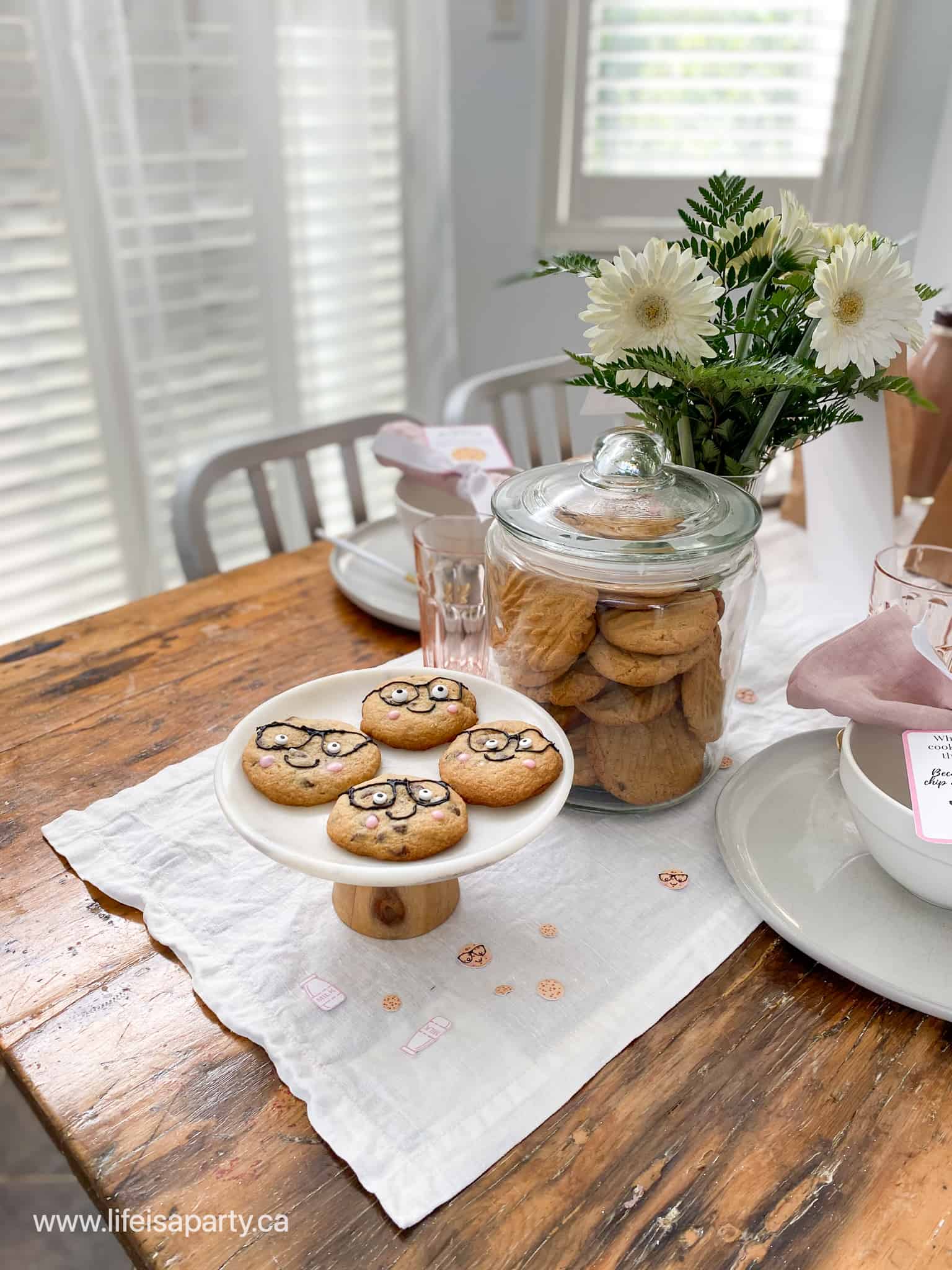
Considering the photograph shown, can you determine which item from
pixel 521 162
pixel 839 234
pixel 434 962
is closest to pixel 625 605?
pixel 434 962

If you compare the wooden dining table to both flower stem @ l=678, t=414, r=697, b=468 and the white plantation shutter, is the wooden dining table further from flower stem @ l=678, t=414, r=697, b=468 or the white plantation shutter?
the white plantation shutter

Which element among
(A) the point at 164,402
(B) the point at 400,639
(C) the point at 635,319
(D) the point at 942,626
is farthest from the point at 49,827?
(A) the point at 164,402

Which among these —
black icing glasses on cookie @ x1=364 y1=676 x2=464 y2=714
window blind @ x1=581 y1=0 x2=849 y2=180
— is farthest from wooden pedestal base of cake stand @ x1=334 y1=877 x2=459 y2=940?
window blind @ x1=581 y1=0 x2=849 y2=180

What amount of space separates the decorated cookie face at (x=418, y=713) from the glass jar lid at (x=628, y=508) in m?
0.13

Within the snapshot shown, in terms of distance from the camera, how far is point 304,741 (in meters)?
0.64

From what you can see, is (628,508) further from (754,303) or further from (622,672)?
(754,303)

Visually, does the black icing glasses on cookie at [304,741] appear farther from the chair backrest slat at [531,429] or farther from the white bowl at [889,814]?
the chair backrest slat at [531,429]

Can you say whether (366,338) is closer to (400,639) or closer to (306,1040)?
(400,639)

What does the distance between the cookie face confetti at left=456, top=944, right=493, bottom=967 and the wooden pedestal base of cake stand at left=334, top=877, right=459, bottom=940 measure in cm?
3

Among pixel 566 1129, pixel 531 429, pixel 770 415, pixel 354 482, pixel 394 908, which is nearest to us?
pixel 566 1129

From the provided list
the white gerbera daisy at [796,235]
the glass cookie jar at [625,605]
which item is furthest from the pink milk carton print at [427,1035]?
the white gerbera daisy at [796,235]

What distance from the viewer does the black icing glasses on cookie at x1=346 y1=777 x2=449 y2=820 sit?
1.89ft

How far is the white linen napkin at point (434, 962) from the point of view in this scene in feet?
1.71

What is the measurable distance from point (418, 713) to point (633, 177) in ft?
7.32
